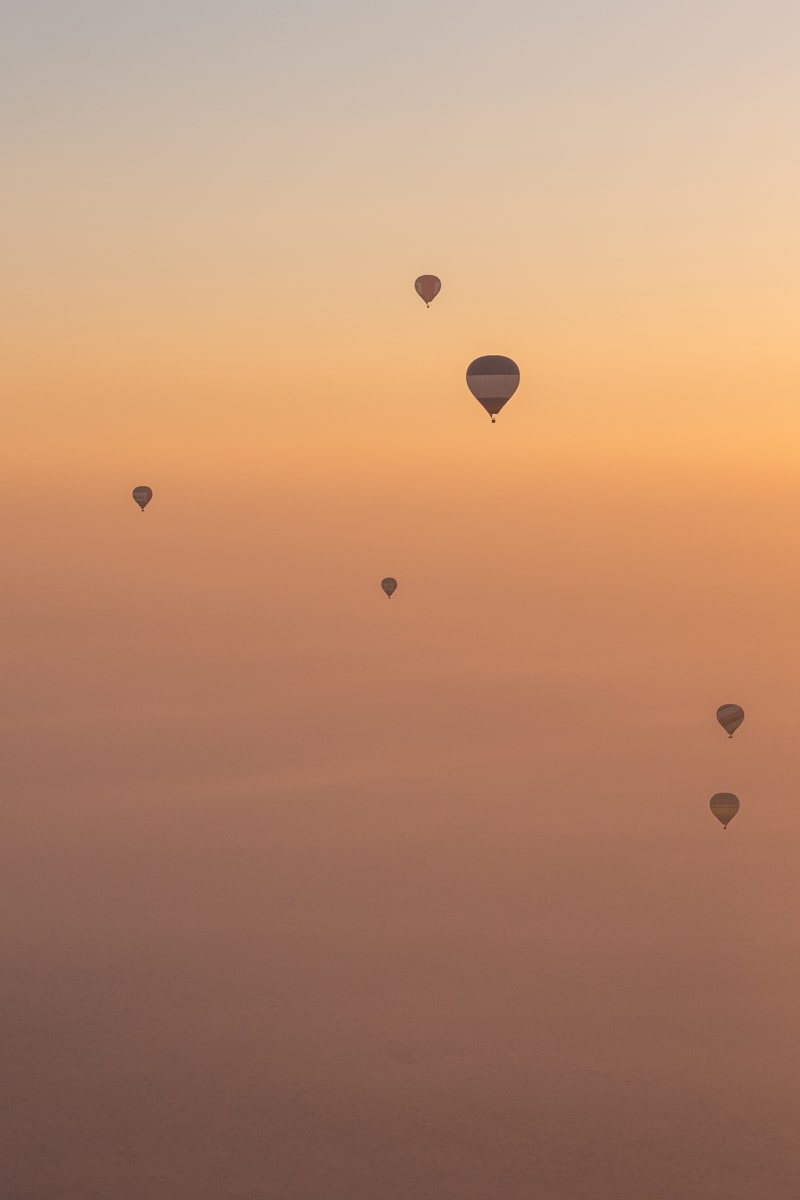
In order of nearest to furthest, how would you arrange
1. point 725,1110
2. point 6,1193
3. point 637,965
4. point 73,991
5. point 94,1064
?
point 6,1193
point 725,1110
point 94,1064
point 73,991
point 637,965

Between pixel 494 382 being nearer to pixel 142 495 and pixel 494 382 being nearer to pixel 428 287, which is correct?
pixel 428 287

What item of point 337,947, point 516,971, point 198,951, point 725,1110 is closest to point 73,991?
point 198,951

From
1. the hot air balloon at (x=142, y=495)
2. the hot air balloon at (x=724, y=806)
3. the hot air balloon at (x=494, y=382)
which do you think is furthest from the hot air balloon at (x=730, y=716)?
the hot air balloon at (x=142, y=495)

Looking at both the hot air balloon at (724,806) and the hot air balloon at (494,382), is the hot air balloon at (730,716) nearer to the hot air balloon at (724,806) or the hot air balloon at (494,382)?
the hot air balloon at (724,806)

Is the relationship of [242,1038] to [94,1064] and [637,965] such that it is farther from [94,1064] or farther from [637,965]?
[637,965]

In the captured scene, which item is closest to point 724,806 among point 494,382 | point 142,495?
point 494,382

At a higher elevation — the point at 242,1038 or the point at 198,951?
the point at 198,951

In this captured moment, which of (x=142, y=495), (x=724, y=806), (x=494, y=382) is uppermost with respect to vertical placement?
(x=142, y=495)
